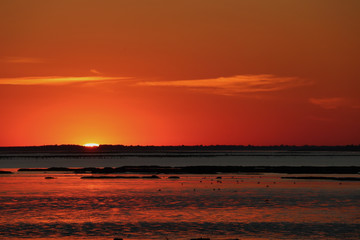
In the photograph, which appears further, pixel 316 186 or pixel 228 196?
pixel 316 186

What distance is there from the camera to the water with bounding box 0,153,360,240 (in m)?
35.1

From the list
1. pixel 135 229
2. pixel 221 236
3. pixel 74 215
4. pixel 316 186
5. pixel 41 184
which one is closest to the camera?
pixel 221 236

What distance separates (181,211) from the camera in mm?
44875

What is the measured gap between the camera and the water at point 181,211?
35062mm

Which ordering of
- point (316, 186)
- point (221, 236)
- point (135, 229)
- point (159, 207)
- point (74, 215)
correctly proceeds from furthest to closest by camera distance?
1. point (316, 186)
2. point (159, 207)
3. point (74, 215)
4. point (135, 229)
5. point (221, 236)

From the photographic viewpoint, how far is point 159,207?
4772 cm

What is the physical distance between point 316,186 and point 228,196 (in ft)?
49.1

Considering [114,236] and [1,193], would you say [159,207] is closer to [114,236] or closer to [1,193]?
[114,236]

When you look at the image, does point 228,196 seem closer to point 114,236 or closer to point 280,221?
point 280,221

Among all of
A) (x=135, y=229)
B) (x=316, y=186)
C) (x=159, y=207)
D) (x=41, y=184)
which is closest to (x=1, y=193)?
(x=41, y=184)

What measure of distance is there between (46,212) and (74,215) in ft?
8.54

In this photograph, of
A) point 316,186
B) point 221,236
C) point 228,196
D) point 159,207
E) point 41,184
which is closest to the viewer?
point 221,236

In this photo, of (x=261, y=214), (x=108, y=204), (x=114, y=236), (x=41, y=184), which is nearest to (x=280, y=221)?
(x=261, y=214)

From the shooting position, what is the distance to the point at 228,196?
56.0 m
